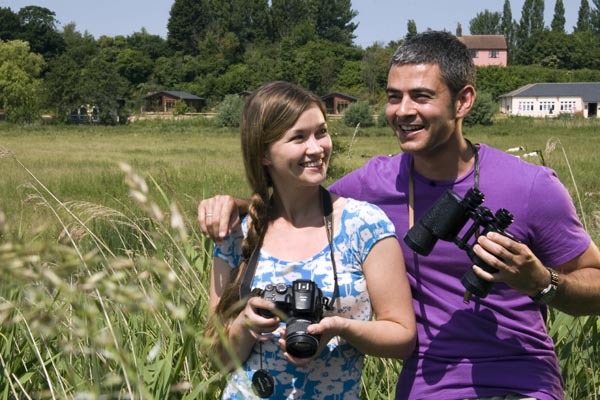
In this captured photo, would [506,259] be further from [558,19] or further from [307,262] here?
[558,19]

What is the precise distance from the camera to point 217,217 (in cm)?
226

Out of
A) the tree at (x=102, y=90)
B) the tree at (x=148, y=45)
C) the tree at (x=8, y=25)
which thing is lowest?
the tree at (x=102, y=90)

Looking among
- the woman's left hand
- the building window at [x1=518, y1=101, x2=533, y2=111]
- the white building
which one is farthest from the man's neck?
the building window at [x1=518, y1=101, x2=533, y2=111]

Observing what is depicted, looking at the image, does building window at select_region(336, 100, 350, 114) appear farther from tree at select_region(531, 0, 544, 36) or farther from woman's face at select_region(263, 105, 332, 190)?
woman's face at select_region(263, 105, 332, 190)

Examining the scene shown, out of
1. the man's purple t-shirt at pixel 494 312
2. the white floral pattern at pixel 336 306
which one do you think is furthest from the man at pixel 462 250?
the white floral pattern at pixel 336 306

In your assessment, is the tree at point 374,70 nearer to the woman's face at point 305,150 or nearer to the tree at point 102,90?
the tree at point 102,90

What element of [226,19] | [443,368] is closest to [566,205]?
[443,368]

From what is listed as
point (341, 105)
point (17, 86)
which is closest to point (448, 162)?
point (17, 86)

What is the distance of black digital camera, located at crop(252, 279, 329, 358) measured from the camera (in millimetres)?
1839

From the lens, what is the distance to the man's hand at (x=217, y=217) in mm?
2264

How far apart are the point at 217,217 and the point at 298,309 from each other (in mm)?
521

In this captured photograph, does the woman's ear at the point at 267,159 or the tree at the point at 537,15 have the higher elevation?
the tree at the point at 537,15

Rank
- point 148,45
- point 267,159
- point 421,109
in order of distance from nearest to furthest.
Answer: 1. point 267,159
2. point 421,109
3. point 148,45

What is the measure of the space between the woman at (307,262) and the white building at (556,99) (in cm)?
7943
